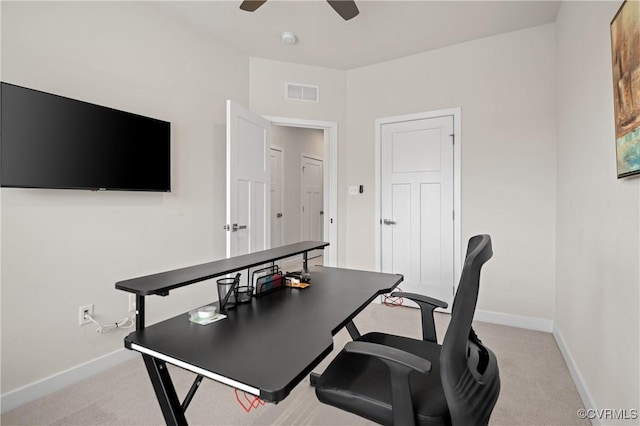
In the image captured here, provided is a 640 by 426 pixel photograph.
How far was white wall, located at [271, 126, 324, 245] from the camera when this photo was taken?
18.9ft

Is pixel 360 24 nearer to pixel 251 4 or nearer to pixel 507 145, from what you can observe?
pixel 251 4

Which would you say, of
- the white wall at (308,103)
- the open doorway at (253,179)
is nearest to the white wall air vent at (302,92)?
the white wall at (308,103)

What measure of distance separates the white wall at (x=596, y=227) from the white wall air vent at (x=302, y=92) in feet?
7.73

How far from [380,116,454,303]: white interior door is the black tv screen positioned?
2.35 metres

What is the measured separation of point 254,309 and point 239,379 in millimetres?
576

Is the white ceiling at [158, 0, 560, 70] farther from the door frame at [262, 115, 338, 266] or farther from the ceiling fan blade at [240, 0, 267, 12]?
the door frame at [262, 115, 338, 266]

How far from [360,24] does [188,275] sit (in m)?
2.66

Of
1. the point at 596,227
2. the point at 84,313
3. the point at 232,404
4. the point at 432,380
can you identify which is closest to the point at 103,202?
the point at 84,313

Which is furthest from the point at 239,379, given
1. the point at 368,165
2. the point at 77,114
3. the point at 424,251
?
the point at 368,165

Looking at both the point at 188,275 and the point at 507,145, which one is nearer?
the point at 188,275

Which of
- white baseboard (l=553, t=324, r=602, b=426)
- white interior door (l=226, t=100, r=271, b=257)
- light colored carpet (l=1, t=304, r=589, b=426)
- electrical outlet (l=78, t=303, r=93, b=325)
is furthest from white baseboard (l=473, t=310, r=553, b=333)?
electrical outlet (l=78, t=303, r=93, b=325)

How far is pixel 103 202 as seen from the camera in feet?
7.48

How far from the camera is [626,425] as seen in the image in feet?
4.13

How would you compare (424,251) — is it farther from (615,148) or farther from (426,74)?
(615,148)
